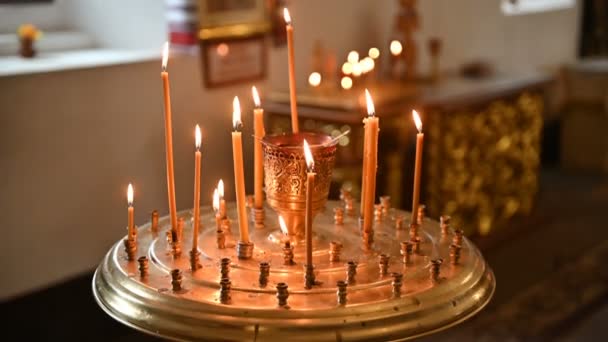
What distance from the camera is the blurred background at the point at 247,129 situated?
332cm

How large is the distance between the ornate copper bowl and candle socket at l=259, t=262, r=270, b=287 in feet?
0.66

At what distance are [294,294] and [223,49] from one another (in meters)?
2.52

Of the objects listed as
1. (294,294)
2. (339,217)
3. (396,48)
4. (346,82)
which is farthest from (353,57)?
(294,294)

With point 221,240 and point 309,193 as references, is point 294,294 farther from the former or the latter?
point 221,240

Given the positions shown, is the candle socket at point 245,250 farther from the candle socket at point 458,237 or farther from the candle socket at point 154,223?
the candle socket at point 458,237

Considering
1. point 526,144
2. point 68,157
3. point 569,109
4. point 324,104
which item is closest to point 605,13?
point 569,109

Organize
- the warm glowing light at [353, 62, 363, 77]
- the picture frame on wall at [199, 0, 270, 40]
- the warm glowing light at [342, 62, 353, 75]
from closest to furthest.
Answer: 1. the picture frame on wall at [199, 0, 270, 40]
2. the warm glowing light at [342, 62, 353, 75]
3. the warm glowing light at [353, 62, 363, 77]

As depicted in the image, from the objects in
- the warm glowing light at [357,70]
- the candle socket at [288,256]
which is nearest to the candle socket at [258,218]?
the candle socket at [288,256]

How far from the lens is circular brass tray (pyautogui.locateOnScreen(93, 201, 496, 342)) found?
1.43 metres

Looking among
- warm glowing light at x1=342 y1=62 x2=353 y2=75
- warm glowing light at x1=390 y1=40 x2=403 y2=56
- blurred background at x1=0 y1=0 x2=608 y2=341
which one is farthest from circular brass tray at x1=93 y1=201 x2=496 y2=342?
warm glowing light at x1=390 y1=40 x2=403 y2=56

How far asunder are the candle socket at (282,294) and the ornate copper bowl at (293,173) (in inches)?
11.0

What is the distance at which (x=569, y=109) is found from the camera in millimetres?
Answer: 6410

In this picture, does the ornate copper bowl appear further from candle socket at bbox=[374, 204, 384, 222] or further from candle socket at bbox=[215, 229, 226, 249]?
candle socket at bbox=[374, 204, 384, 222]

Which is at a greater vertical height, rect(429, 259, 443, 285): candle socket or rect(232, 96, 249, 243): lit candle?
rect(232, 96, 249, 243): lit candle
